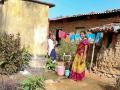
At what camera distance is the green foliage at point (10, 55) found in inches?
370

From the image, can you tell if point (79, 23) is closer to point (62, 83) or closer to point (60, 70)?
point (60, 70)

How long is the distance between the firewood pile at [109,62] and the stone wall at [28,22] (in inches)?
151

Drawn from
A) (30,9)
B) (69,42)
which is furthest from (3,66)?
(69,42)

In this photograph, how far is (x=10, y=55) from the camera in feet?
30.9

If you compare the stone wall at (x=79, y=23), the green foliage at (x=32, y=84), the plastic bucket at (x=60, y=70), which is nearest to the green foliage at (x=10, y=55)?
the green foliage at (x=32, y=84)

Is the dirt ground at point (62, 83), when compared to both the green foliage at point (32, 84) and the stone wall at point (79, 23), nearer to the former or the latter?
the green foliage at point (32, 84)

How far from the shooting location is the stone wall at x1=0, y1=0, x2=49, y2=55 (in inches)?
395

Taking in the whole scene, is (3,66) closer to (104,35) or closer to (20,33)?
(20,33)

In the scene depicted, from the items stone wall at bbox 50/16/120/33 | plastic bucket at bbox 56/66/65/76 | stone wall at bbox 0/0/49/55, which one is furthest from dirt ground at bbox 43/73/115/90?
stone wall at bbox 50/16/120/33

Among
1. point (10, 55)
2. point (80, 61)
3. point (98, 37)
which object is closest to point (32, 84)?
point (10, 55)

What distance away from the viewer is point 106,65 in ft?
45.0

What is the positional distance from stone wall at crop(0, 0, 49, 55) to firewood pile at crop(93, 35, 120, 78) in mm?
3834

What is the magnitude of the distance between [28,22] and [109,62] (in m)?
4.81

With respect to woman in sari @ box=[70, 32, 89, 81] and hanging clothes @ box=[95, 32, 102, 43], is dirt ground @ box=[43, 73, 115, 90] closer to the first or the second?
woman in sari @ box=[70, 32, 89, 81]
